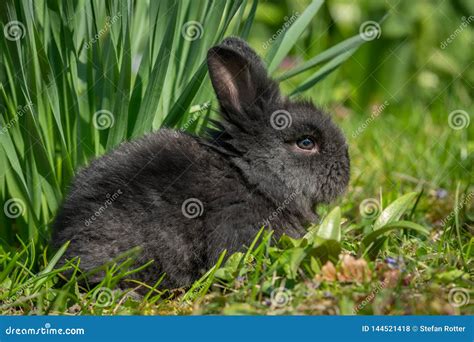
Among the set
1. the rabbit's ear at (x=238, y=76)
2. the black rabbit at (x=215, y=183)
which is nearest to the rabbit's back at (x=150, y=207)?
the black rabbit at (x=215, y=183)

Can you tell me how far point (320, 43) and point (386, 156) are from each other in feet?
6.16

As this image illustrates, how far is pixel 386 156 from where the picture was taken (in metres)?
5.05

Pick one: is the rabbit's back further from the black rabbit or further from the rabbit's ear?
the rabbit's ear

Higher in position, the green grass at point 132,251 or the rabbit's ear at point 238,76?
the rabbit's ear at point 238,76

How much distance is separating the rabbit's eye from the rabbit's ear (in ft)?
0.90

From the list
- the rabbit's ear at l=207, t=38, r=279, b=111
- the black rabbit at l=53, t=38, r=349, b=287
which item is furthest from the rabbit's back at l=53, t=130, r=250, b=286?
the rabbit's ear at l=207, t=38, r=279, b=111

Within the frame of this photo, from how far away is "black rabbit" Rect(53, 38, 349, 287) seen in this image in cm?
336

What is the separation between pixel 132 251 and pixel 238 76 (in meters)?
1.17

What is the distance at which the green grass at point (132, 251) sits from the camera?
2.80 metres

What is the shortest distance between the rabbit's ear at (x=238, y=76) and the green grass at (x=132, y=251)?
4.2 inches

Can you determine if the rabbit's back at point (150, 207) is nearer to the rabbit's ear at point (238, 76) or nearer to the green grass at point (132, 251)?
the green grass at point (132, 251)

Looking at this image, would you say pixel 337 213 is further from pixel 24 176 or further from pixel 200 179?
pixel 24 176

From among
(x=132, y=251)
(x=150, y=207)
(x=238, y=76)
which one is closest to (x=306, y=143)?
(x=238, y=76)

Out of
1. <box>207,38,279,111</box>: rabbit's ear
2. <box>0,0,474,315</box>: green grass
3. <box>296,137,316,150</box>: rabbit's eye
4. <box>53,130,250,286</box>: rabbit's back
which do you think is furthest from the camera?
<box>296,137,316,150</box>: rabbit's eye
